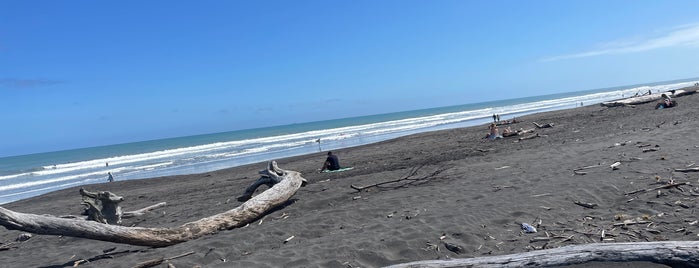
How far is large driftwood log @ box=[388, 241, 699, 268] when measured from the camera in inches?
149

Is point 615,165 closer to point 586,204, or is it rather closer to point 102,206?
point 586,204

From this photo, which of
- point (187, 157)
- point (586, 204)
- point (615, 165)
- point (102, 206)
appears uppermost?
point (102, 206)

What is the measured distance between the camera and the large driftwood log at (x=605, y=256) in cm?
378

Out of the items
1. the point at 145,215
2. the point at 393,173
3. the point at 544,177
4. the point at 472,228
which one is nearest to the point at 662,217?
the point at 472,228

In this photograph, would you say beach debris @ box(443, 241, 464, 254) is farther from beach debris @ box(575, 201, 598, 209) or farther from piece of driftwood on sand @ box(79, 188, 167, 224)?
piece of driftwood on sand @ box(79, 188, 167, 224)

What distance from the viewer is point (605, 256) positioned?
3957mm

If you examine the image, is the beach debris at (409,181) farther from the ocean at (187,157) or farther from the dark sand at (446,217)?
the ocean at (187,157)

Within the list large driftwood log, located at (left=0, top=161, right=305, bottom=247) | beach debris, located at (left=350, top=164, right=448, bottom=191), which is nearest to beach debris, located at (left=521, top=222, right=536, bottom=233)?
beach debris, located at (left=350, top=164, right=448, bottom=191)

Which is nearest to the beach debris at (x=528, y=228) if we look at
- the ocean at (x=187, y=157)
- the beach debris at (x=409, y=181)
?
the beach debris at (x=409, y=181)

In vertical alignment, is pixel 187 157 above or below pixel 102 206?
below

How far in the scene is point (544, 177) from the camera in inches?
329

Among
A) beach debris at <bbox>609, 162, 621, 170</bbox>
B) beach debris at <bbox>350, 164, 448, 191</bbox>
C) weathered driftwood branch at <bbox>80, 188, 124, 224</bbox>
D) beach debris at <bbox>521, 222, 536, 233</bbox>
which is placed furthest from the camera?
beach debris at <bbox>350, 164, 448, 191</bbox>

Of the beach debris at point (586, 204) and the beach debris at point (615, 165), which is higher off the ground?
the beach debris at point (615, 165)

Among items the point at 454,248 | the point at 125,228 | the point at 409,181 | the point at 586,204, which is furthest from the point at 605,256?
the point at 409,181
